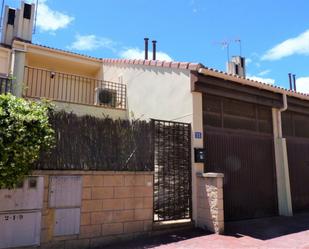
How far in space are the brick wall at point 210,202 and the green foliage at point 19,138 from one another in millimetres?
3916

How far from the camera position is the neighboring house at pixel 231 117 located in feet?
27.4

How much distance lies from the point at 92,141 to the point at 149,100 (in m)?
4.03

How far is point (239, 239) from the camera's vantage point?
6645mm

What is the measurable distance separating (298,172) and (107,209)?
7.28 m

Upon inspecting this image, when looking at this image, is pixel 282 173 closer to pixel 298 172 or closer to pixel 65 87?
pixel 298 172

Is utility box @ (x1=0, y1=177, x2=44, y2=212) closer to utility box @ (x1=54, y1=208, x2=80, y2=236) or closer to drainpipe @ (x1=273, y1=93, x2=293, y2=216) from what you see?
utility box @ (x1=54, y1=208, x2=80, y2=236)

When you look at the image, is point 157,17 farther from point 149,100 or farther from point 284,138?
point 284,138

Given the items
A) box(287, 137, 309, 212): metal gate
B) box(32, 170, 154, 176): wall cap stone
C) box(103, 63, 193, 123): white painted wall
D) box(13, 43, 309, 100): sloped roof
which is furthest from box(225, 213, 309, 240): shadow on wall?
box(13, 43, 309, 100): sloped roof

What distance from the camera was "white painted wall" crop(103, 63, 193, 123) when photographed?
8.40m

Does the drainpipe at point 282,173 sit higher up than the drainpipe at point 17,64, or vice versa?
the drainpipe at point 17,64

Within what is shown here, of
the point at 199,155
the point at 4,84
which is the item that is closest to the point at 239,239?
the point at 199,155

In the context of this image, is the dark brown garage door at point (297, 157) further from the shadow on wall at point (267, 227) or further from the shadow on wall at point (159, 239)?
the shadow on wall at point (159, 239)

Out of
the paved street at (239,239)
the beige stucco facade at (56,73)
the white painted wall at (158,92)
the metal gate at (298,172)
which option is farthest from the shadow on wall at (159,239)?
the beige stucco facade at (56,73)

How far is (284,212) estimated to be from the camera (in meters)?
9.64
